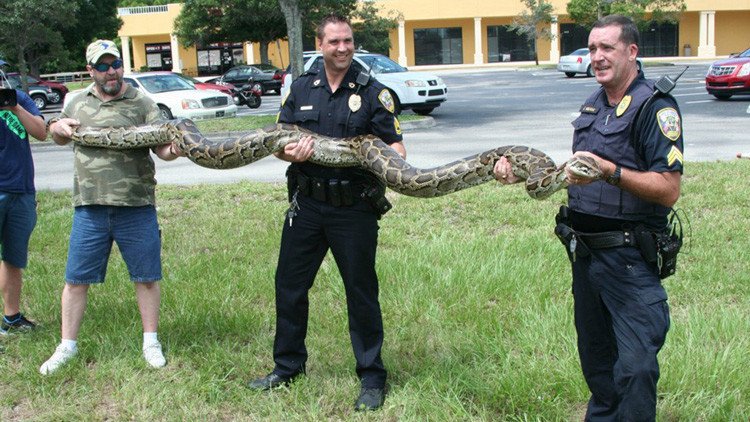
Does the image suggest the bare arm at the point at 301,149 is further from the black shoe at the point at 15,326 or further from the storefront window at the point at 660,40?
the storefront window at the point at 660,40

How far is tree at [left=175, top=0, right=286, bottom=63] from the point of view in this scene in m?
44.4

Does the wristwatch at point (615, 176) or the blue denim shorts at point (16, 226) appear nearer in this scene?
the wristwatch at point (615, 176)

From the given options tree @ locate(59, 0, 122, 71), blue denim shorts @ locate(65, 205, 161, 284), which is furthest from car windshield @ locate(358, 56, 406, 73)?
tree @ locate(59, 0, 122, 71)

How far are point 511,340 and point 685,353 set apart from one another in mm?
1216

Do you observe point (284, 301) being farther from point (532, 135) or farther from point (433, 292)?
point (532, 135)

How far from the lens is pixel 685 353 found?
504 cm

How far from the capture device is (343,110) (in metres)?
4.91

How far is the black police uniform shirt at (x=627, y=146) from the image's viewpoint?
373 cm

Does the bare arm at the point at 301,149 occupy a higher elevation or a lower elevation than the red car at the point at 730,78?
lower

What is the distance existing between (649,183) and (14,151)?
16.2 ft

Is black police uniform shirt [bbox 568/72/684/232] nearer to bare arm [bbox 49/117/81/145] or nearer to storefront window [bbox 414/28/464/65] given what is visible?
bare arm [bbox 49/117/81/145]

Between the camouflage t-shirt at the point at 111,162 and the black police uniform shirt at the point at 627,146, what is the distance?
312 cm

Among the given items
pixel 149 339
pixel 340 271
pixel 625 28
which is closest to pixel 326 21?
pixel 340 271

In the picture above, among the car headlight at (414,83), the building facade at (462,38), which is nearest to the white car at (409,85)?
the car headlight at (414,83)
